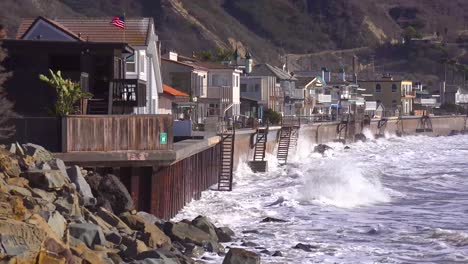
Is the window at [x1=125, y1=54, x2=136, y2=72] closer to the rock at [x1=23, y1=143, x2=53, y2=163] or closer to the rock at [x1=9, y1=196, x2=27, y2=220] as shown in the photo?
the rock at [x1=23, y1=143, x2=53, y2=163]

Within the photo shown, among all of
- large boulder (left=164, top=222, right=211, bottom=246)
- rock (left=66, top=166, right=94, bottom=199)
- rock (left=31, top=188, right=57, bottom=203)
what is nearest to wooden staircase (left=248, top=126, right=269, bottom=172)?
large boulder (left=164, top=222, right=211, bottom=246)

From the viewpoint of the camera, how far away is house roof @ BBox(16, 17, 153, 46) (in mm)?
41438

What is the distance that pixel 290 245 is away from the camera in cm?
2502

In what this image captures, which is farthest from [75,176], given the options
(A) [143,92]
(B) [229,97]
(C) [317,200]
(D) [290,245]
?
(B) [229,97]

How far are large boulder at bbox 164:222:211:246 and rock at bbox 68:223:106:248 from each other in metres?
4.06

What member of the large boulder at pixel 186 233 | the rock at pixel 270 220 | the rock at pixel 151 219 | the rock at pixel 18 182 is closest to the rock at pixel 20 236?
Answer: the rock at pixel 18 182

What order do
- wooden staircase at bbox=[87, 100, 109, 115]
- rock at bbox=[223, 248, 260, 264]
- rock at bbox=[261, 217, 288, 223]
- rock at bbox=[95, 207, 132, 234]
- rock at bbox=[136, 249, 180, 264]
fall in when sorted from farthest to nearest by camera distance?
wooden staircase at bbox=[87, 100, 109, 115], rock at bbox=[261, 217, 288, 223], rock at bbox=[95, 207, 132, 234], rock at bbox=[223, 248, 260, 264], rock at bbox=[136, 249, 180, 264]

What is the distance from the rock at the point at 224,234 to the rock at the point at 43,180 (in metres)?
5.11

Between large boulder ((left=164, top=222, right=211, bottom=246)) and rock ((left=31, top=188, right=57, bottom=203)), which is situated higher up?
rock ((left=31, top=188, right=57, bottom=203))

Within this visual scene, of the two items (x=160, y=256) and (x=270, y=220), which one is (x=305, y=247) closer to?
(x=270, y=220)

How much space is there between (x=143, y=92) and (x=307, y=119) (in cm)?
4951

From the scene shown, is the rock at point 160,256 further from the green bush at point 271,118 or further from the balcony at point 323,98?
the balcony at point 323,98

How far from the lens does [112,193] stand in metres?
23.9

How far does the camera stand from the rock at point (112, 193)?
23688mm
